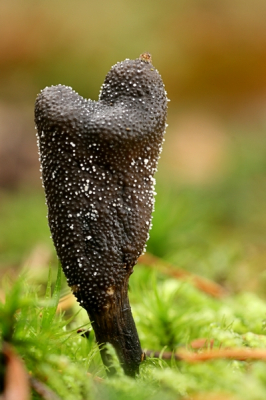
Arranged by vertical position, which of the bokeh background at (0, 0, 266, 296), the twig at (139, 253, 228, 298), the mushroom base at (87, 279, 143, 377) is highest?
the bokeh background at (0, 0, 266, 296)

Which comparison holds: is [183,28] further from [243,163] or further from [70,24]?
[243,163]

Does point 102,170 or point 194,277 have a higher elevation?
point 102,170

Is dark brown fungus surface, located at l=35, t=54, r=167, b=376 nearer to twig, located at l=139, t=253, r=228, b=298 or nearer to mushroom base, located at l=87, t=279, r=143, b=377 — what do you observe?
mushroom base, located at l=87, t=279, r=143, b=377

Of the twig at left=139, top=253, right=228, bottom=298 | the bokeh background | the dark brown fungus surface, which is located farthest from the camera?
the bokeh background

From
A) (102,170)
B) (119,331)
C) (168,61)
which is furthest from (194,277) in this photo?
(168,61)

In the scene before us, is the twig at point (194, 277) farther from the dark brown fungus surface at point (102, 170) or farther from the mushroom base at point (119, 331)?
the dark brown fungus surface at point (102, 170)

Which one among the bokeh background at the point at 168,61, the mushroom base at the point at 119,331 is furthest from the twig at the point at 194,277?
the bokeh background at the point at 168,61

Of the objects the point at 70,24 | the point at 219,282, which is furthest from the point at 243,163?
the point at 70,24

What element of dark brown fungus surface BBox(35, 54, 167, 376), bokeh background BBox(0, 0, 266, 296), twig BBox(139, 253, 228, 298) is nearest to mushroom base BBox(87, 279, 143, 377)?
dark brown fungus surface BBox(35, 54, 167, 376)

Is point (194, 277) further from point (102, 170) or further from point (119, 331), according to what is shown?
point (102, 170)

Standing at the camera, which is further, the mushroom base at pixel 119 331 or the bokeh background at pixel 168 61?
the bokeh background at pixel 168 61
